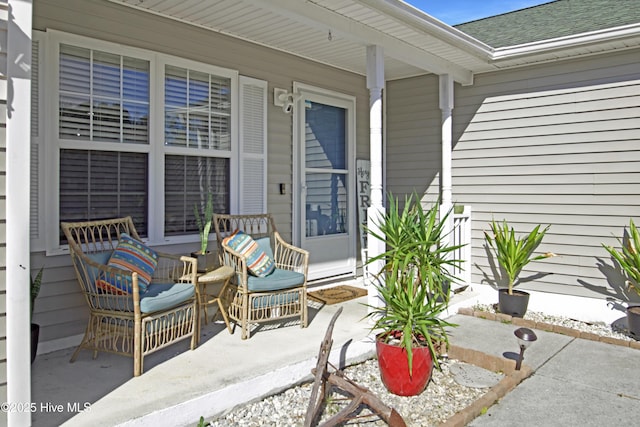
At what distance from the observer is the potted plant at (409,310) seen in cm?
301

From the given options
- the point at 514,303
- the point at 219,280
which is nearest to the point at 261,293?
the point at 219,280

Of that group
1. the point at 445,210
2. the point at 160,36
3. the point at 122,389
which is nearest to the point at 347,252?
the point at 445,210

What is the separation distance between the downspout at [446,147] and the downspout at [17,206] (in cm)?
395

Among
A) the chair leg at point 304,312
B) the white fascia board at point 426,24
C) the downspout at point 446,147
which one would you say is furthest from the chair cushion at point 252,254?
the downspout at point 446,147

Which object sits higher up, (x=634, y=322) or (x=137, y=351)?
(x=137, y=351)

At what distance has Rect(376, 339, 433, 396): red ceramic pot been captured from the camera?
300 centimetres

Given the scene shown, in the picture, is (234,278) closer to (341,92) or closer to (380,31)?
(380,31)

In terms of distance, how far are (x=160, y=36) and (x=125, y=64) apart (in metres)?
0.39

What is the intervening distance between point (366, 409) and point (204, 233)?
6.38 ft

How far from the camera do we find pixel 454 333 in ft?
14.2

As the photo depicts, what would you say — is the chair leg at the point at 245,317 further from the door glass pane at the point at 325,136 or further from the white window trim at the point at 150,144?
the door glass pane at the point at 325,136

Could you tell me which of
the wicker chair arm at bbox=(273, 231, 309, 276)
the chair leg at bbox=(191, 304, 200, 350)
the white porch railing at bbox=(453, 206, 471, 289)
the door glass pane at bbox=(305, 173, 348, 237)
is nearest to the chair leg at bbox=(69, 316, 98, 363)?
the chair leg at bbox=(191, 304, 200, 350)

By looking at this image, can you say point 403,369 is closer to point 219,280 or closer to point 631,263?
point 219,280

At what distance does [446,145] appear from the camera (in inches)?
209
